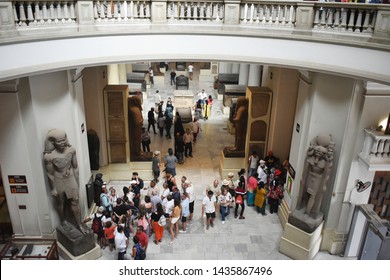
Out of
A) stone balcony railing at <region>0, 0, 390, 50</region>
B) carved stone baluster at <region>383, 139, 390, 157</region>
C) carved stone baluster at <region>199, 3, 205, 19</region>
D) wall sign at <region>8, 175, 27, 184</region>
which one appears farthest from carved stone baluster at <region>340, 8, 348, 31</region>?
wall sign at <region>8, 175, 27, 184</region>

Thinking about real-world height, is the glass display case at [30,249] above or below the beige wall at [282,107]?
below

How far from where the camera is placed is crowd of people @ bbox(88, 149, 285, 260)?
9.28 m

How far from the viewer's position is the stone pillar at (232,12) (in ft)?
29.0

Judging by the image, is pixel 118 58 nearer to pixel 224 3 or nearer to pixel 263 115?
pixel 224 3

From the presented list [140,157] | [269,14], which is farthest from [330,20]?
[140,157]

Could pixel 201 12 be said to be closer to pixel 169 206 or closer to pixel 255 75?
pixel 169 206

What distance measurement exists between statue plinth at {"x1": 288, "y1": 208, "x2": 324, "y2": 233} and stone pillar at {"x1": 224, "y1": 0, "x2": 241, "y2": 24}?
4791 millimetres

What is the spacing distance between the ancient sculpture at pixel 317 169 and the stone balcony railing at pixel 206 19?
227 centimetres

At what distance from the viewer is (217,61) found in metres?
8.91

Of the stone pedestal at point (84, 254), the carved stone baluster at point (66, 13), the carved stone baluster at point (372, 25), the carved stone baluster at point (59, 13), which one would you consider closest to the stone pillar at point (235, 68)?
the carved stone baluster at point (372, 25)

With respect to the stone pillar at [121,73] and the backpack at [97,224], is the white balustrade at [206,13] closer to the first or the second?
the backpack at [97,224]

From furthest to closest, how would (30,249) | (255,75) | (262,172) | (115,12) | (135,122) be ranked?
1. (255,75)
2. (135,122)
3. (262,172)
4. (115,12)
5. (30,249)

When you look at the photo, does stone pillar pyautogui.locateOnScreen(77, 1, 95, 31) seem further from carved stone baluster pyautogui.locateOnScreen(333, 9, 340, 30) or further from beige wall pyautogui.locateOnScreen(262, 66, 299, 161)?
beige wall pyautogui.locateOnScreen(262, 66, 299, 161)

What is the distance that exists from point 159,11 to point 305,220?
5942mm
